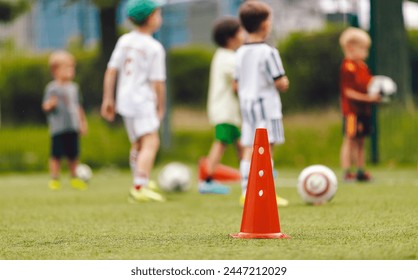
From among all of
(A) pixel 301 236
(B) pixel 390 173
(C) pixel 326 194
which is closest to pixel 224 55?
(C) pixel 326 194

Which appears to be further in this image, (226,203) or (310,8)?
(310,8)

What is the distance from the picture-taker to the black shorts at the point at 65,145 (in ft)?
37.5

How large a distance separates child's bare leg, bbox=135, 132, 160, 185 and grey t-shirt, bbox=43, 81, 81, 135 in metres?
2.90

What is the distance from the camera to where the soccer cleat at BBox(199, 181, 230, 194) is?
9352 millimetres

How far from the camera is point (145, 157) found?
27.8 feet

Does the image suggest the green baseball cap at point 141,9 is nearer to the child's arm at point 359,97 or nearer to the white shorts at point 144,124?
the white shorts at point 144,124

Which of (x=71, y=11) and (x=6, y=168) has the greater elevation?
(x=71, y=11)

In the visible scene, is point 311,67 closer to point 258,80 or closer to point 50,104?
point 50,104

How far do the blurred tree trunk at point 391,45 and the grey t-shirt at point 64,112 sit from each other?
4.36m

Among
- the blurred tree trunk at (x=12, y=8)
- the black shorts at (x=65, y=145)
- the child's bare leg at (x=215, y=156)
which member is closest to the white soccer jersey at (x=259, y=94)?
the child's bare leg at (x=215, y=156)
